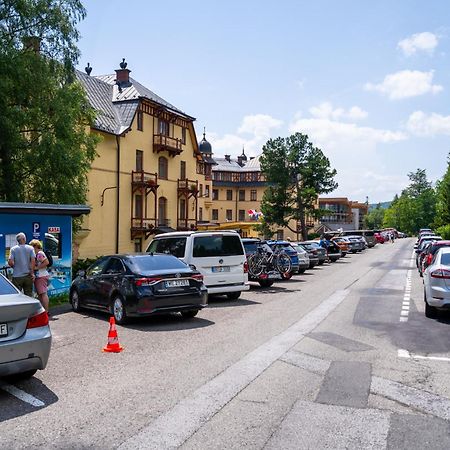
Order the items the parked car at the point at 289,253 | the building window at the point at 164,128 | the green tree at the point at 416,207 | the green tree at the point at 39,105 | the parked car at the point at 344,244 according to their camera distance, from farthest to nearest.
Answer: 1. the green tree at the point at 416,207
2. the parked car at the point at 344,244
3. the building window at the point at 164,128
4. the parked car at the point at 289,253
5. the green tree at the point at 39,105

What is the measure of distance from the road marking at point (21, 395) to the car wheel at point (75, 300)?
6.75m

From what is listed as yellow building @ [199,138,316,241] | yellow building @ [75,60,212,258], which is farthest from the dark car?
yellow building @ [199,138,316,241]

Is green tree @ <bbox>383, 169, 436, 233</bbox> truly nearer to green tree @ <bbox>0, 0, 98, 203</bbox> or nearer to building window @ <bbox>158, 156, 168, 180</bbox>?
building window @ <bbox>158, 156, 168, 180</bbox>

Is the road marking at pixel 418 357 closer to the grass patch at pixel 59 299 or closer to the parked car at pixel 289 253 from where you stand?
the grass patch at pixel 59 299

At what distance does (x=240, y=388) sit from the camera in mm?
6457

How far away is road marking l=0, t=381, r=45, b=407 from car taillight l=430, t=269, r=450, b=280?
8775 millimetres

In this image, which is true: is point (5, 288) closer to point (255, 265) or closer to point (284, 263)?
point (255, 265)

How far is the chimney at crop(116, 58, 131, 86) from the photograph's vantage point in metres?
46.0

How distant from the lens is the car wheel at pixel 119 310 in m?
11.4

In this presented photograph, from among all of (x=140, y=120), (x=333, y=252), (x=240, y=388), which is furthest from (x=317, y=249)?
(x=240, y=388)

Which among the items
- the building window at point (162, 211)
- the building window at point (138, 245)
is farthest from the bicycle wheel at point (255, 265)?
the building window at point (162, 211)

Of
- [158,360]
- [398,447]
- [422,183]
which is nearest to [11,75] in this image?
[158,360]

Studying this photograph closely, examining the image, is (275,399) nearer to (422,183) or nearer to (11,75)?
(11,75)

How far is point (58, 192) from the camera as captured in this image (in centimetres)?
1988
